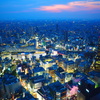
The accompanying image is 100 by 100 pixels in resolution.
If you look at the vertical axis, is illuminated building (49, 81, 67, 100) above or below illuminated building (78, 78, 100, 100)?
below

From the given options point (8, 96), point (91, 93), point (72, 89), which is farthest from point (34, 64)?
point (91, 93)

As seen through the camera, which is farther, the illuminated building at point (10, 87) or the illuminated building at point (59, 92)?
the illuminated building at point (10, 87)

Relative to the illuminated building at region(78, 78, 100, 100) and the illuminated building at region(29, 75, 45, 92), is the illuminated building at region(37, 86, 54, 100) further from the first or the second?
the illuminated building at region(78, 78, 100, 100)

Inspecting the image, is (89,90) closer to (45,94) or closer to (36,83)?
(45,94)

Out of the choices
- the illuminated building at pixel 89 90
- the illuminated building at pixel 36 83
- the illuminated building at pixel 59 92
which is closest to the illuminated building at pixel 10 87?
the illuminated building at pixel 36 83

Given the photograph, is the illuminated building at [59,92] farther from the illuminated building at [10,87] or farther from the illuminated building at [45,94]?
the illuminated building at [10,87]

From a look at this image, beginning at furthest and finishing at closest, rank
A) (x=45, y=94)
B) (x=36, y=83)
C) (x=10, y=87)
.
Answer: (x=36, y=83), (x=10, y=87), (x=45, y=94)

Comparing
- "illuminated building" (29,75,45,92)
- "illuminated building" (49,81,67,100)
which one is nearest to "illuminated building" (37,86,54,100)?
"illuminated building" (49,81,67,100)

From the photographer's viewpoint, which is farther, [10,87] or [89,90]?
[10,87]

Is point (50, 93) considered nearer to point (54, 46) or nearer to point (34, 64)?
point (34, 64)

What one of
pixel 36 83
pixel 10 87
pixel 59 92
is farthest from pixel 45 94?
pixel 10 87

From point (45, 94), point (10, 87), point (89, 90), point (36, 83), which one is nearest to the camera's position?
point (89, 90)
